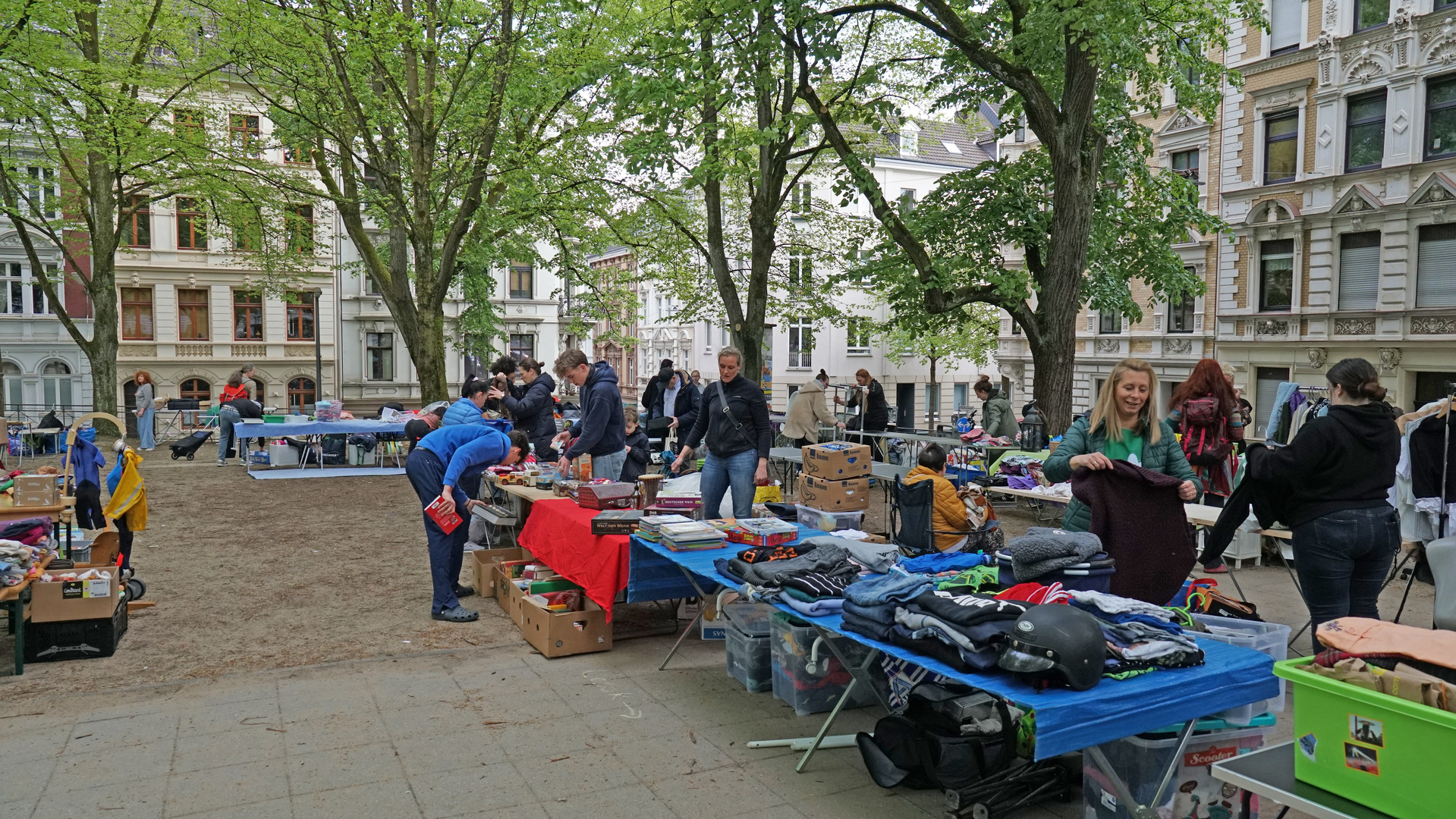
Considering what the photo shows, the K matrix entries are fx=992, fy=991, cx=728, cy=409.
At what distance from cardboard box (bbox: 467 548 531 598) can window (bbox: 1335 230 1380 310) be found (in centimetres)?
2214

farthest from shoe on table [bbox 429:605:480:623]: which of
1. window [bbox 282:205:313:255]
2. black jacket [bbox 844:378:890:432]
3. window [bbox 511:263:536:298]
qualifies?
window [bbox 511:263:536:298]

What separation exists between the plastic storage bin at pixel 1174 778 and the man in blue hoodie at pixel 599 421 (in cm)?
513

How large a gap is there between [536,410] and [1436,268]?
68.0ft

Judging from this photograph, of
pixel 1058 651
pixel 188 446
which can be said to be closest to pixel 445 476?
pixel 1058 651

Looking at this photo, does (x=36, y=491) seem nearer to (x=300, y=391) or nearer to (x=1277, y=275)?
(x=1277, y=275)

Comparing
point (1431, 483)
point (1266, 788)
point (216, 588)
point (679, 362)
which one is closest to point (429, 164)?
point (216, 588)

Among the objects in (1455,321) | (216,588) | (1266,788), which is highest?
(1455,321)

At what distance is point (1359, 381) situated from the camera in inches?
163

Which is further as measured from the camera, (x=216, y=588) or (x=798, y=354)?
(x=798, y=354)

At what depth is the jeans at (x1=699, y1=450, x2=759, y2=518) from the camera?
24.5ft

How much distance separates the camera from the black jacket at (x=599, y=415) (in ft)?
26.0

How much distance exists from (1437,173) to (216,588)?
943 inches

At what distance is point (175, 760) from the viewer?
14.3 feet

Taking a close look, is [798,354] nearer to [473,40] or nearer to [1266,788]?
[473,40]
